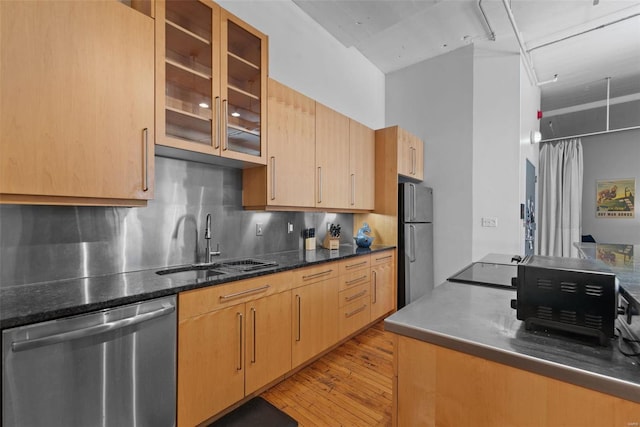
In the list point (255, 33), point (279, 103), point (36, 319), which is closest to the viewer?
point (36, 319)

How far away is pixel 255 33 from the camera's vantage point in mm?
2189

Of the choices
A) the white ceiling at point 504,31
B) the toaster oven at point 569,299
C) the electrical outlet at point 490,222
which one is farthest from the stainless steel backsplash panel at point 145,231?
the electrical outlet at point 490,222

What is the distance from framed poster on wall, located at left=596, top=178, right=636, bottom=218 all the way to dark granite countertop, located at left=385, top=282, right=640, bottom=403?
5.81 meters

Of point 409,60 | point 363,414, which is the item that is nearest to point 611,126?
point 409,60

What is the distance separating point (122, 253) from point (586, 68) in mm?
5932

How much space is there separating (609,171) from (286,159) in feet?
20.1

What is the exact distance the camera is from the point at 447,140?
3896mm

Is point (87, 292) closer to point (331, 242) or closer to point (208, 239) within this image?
point (208, 239)

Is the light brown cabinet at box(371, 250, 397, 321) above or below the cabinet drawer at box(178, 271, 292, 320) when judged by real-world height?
below

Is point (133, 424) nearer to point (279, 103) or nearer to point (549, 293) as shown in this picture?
point (549, 293)

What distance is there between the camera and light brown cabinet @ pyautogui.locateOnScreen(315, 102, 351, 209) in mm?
2822

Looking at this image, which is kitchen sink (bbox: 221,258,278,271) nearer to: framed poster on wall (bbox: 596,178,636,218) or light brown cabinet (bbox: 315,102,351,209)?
light brown cabinet (bbox: 315,102,351,209)

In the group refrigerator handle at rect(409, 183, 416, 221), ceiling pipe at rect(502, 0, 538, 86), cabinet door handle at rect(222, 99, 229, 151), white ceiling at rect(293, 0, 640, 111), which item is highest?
white ceiling at rect(293, 0, 640, 111)

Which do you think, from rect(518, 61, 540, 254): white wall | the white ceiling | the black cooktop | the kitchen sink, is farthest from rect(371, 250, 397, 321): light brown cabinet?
the white ceiling
